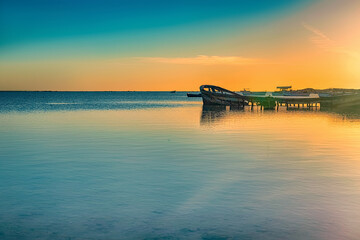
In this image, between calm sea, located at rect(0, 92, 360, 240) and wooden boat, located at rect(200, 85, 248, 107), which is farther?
wooden boat, located at rect(200, 85, 248, 107)

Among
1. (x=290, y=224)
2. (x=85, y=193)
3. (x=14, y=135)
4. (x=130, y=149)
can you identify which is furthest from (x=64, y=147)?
(x=290, y=224)

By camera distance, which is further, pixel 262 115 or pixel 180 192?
pixel 262 115

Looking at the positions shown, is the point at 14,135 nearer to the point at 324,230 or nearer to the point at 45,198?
the point at 45,198

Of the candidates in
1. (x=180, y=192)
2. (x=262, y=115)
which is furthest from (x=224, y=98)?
(x=180, y=192)

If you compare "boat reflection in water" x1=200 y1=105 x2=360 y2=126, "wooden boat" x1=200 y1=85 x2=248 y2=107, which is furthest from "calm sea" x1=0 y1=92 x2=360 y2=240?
"wooden boat" x1=200 y1=85 x2=248 y2=107

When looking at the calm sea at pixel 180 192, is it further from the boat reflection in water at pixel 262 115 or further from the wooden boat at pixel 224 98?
the wooden boat at pixel 224 98

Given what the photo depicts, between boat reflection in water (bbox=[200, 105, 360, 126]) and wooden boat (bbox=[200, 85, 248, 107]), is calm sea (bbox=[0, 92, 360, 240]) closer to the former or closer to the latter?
boat reflection in water (bbox=[200, 105, 360, 126])

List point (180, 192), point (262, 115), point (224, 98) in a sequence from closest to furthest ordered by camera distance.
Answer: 1. point (180, 192)
2. point (262, 115)
3. point (224, 98)

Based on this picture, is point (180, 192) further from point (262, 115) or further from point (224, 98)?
point (224, 98)

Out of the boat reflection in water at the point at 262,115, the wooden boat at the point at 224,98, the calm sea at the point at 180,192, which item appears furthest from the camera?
the wooden boat at the point at 224,98

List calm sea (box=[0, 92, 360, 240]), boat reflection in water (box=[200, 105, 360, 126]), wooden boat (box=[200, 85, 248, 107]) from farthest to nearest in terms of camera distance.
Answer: wooden boat (box=[200, 85, 248, 107]) < boat reflection in water (box=[200, 105, 360, 126]) < calm sea (box=[0, 92, 360, 240])

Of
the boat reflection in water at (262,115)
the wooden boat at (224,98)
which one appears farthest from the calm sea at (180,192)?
the wooden boat at (224,98)

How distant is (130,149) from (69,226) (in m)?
13.8

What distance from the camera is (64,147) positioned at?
24.6 m
